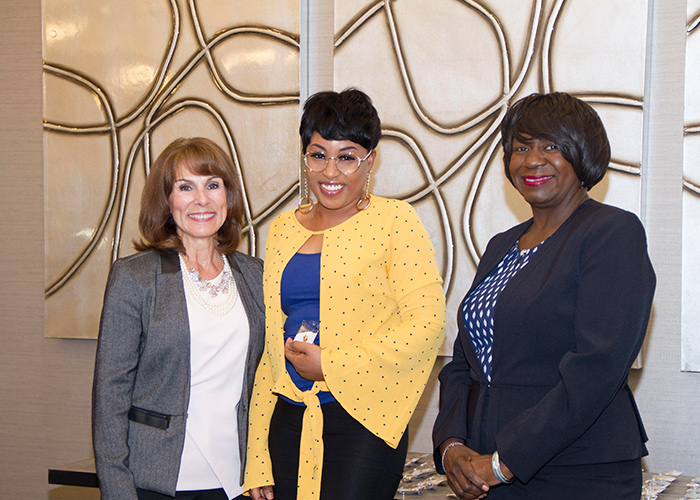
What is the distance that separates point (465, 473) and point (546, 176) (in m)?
0.80

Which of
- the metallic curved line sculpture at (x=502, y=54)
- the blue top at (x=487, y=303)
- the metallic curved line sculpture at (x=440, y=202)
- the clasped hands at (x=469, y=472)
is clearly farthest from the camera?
the metallic curved line sculpture at (x=440, y=202)

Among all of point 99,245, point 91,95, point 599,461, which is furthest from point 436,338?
point 91,95

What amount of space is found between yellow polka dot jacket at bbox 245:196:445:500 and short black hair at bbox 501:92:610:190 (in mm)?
468

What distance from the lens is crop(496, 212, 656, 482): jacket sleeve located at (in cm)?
156

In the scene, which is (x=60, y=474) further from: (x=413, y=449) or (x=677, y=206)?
(x=677, y=206)

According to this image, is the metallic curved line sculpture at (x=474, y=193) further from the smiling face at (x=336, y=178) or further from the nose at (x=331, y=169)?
the nose at (x=331, y=169)

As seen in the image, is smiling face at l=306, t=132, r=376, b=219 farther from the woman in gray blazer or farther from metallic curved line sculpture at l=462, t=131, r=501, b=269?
metallic curved line sculpture at l=462, t=131, r=501, b=269

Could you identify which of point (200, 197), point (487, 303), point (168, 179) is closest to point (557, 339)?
point (487, 303)

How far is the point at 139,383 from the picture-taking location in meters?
2.05

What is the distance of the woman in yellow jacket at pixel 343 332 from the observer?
1.95 metres

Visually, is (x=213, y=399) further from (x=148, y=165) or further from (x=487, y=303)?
(x=148, y=165)

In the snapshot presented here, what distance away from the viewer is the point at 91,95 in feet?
12.5

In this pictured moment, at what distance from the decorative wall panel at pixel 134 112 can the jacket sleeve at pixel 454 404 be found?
1.70 metres

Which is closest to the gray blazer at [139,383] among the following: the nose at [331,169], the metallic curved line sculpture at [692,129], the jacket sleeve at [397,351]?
the jacket sleeve at [397,351]
